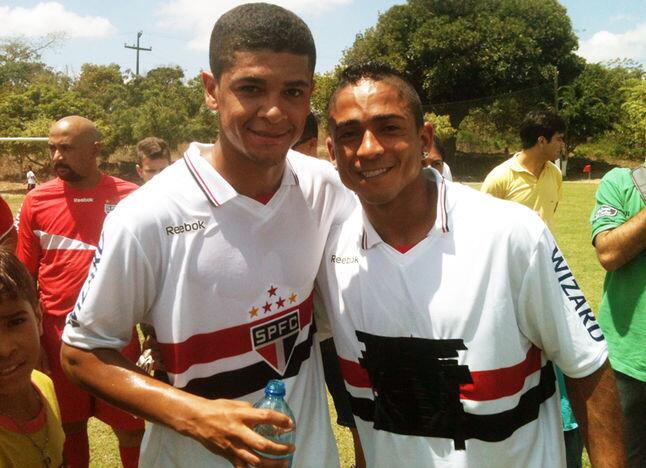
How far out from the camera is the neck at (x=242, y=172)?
83.7 inches

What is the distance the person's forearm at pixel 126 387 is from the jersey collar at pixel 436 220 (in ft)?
2.67

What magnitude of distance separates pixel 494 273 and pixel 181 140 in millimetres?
32115

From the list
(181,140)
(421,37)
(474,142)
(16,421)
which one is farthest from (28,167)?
(16,421)

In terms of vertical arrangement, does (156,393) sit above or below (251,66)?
below

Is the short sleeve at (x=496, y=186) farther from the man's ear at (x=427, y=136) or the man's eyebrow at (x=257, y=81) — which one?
the man's eyebrow at (x=257, y=81)

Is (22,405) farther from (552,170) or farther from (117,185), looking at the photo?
(552,170)

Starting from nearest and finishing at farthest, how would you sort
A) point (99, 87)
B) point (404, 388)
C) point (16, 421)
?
point (404, 388)
point (16, 421)
point (99, 87)

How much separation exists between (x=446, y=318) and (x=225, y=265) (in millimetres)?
732

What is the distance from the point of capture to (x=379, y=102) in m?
2.12

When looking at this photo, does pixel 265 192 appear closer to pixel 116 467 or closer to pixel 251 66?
pixel 251 66

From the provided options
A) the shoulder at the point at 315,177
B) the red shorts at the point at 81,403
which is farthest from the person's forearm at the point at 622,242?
the red shorts at the point at 81,403

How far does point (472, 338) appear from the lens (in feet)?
6.43

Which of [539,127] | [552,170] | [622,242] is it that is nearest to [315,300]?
[622,242]

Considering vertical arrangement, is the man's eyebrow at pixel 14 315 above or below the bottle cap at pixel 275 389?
below
